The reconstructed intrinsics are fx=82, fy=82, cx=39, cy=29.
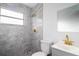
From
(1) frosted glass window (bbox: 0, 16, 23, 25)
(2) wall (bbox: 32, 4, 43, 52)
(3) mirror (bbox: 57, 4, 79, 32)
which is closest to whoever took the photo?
(3) mirror (bbox: 57, 4, 79, 32)

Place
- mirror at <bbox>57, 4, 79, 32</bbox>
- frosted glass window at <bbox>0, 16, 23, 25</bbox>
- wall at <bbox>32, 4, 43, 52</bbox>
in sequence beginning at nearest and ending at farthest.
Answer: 1. mirror at <bbox>57, 4, 79, 32</bbox>
2. frosted glass window at <bbox>0, 16, 23, 25</bbox>
3. wall at <bbox>32, 4, 43, 52</bbox>

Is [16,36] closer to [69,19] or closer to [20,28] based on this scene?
[20,28]

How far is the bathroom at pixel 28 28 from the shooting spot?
7.22ft

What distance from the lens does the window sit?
217cm

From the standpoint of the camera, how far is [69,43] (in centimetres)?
185

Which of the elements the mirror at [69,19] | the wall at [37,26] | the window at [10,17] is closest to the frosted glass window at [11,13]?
the window at [10,17]

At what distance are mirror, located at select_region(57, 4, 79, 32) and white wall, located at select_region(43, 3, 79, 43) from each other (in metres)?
0.12

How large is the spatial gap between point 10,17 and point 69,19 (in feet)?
5.13

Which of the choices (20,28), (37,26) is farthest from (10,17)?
(37,26)

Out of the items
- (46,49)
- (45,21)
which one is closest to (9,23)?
(45,21)

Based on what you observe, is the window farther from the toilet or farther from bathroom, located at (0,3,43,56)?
the toilet

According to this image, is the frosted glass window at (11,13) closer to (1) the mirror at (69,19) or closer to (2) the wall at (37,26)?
(2) the wall at (37,26)

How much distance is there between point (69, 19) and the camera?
197cm

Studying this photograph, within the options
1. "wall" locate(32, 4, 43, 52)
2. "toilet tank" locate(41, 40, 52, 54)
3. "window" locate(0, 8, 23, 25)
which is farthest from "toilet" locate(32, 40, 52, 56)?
"window" locate(0, 8, 23, 25)
